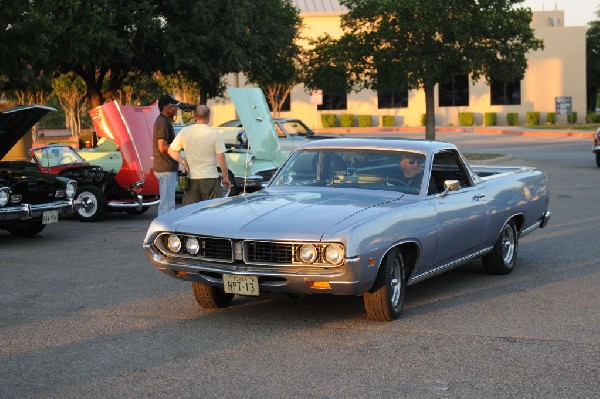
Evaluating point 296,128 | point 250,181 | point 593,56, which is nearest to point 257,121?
point 250,181

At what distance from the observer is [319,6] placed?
221 feet

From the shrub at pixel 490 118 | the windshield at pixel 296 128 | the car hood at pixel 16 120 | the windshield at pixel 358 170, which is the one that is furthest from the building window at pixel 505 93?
the windshield at pixel 358 170

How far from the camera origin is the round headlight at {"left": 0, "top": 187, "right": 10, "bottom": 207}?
12641mm

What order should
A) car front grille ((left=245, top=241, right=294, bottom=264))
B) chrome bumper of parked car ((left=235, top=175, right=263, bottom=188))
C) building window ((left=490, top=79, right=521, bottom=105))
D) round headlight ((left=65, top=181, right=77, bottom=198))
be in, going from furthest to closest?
building window ((left=490, top=79, right=521, bottom=105))
chrome bumper of parked car ((left=235, top=175, right=263, bottom=188))
round headlight ((left=65, top=181, right=77, bottom=198))
car front grille ((left=245, top=241, right=294, bottom=264))

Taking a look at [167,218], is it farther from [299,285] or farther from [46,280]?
[46,280]

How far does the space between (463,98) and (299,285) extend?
5722 centimetres

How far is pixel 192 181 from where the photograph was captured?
38.1ft

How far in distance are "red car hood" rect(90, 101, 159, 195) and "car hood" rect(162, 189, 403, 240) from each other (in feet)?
23.8

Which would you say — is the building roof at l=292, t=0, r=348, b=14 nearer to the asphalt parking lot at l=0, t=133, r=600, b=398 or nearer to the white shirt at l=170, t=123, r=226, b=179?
the white shirt at l=170, t=123, r=226, b=179

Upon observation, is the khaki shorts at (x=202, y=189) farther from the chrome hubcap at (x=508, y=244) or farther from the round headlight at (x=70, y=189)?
the chrome hubcap at (x=508, y=244)

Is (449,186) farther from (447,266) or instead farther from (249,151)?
(249,151)

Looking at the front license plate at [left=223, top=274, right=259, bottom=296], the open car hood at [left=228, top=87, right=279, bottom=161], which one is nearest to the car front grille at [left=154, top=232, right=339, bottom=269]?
the front license plate at [left=223, top=274, right=259, bottom=296]

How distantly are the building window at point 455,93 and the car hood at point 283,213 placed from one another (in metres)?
55.3

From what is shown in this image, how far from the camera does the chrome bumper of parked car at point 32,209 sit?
1262 cm
